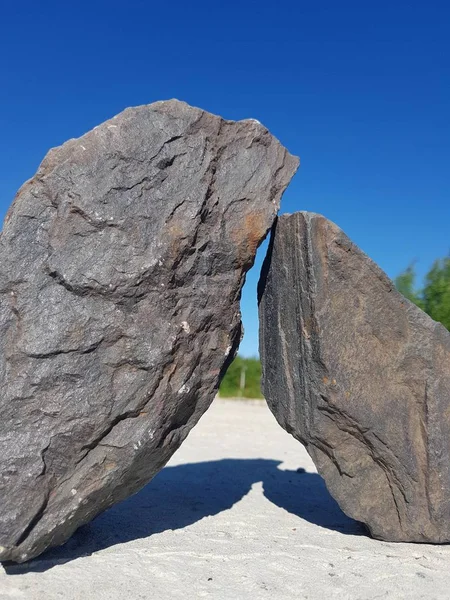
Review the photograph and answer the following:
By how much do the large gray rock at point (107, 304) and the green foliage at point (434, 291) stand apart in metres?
6.54

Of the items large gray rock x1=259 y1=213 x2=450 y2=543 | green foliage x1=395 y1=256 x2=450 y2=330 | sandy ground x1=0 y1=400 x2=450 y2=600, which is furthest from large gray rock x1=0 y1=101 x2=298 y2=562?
green foliage x1=395 y1=256 x2=450 y2=330

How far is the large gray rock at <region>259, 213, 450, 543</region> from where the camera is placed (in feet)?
11.8

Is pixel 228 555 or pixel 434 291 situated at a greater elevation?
pixel 434 291

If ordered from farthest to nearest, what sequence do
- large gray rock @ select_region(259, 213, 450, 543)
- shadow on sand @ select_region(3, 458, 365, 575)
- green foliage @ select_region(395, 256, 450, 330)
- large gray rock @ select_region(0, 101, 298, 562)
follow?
green foliage @ select_region(395, 256, 450, 330) < shadow on sand @ select_region(3, 458, 365, 575) < large gray rock @ select_region(259, 213, 450, 543) < large gray rock @ select_region(0, 101, 298, 562)

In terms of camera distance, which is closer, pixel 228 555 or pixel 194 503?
pixel 228 555

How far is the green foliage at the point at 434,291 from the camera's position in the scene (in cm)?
Result: 955

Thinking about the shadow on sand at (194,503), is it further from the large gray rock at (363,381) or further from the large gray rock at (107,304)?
the large gray rock at (363,381)

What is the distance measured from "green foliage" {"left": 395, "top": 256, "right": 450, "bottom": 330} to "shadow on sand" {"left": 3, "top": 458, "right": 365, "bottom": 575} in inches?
170

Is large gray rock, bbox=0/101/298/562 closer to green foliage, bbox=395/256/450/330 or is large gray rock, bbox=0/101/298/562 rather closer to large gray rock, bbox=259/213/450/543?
large gray rock, bbox=259/213/450/543

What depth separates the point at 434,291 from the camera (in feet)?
32.1

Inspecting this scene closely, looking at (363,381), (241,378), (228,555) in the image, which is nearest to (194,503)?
(228,555)

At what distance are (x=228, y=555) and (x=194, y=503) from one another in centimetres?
128

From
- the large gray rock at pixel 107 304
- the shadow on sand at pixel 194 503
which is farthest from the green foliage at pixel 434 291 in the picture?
the large gray rock at pixel 107 304

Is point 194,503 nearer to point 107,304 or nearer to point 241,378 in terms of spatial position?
point 107,304
